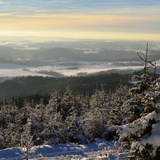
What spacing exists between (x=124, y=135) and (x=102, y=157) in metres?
8.83

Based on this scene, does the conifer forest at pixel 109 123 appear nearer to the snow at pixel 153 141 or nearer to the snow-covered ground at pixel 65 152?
the snow at pixel 153 141

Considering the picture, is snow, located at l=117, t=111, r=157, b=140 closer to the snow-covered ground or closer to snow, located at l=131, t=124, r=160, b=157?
snow, located at l=131, t=124, r=160, b=157

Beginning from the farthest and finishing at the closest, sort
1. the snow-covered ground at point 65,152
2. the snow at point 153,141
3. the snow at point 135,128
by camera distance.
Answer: the snow-covered ground at point 65,152, the snow at point 135,128, the snow at point 153,141

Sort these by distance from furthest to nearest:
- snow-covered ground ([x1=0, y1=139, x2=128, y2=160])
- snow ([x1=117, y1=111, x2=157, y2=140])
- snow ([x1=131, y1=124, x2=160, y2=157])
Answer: snow-covered ground ([x1=0, y1=139, x2=128, y2=160]) → snow ([x1=117, y1=111, x2=157, y2=140]) → snow ([x1=131, y1=124, x2=160, y2=157])

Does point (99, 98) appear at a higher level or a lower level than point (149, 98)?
lower

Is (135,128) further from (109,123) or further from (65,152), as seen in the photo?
(109,123)

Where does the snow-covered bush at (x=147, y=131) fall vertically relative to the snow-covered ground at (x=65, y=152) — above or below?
above

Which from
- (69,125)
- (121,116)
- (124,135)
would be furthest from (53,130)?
(124,135)

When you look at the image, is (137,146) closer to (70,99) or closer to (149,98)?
(149,98)

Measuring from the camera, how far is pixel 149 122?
9.78m

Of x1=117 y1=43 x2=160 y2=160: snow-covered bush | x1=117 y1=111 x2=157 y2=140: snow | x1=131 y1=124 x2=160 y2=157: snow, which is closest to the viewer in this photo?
x1=131 y1=124 x2=160 y2=157: snow

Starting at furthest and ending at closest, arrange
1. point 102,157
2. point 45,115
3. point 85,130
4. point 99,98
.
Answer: point 99,98 < point 45,115 < point 85,130 < point 102,157

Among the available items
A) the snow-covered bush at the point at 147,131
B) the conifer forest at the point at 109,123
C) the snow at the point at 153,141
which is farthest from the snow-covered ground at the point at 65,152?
the snow at the point at 153,141

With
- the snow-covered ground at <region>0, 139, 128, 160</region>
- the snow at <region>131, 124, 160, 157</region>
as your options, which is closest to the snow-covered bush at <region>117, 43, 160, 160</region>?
the snow at <region>131, 124, 160, 157</region>
